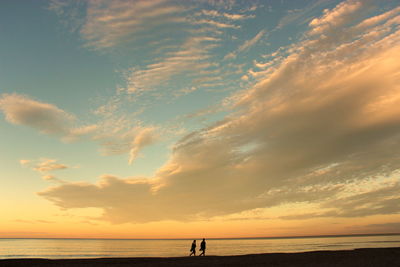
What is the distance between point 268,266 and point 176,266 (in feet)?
26.9

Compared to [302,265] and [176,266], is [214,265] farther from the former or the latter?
[302,265]


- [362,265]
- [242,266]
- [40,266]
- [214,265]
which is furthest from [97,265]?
[362,265]

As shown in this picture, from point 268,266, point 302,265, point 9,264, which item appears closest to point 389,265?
point 302,265

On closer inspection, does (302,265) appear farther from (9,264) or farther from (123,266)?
(9,264)

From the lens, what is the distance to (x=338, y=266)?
23.5m

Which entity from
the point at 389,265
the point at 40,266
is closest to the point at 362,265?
the point at 389,265

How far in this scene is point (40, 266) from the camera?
25.8m

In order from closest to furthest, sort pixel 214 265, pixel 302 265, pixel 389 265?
pixel 389 265
pixel 302 265
pixel 214 265

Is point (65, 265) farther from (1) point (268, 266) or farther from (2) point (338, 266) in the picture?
(2) point (338, 266)

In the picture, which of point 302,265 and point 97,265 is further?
point 97,265

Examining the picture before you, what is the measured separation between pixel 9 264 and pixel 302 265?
27.0 meters

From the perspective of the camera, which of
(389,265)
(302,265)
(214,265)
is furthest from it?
(214,265)

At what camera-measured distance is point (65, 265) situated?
26.7 m

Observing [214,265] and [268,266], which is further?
[214,265]
